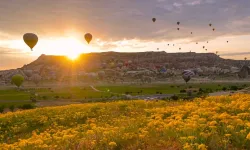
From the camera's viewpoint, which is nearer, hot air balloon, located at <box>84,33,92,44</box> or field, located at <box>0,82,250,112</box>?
field, located at <box>0,82,250,112</box>

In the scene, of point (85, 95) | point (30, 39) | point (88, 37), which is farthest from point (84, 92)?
Answer: point (30, 39)

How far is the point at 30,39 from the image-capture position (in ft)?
248

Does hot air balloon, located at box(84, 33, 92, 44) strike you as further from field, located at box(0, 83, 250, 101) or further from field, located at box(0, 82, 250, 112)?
field, located at box(0, 83, 250, 101)

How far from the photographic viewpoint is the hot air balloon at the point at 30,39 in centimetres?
7569

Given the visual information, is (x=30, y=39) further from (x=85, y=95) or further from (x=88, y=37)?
(x=85, y=95)

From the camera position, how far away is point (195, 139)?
9.11 metres

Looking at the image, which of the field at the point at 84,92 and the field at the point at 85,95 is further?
the field at the point at 84,92

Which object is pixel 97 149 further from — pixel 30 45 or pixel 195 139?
pixel 30 45

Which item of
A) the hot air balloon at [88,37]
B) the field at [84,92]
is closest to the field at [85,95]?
the field at [84,92]

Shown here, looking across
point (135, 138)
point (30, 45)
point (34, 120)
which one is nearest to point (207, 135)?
point (135, 138)

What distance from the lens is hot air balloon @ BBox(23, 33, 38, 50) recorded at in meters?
75.7

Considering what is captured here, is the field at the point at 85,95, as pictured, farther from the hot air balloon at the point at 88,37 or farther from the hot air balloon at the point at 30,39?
the hot air balloon at the point at 88,37

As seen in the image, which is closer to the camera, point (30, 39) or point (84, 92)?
point (30, 39)

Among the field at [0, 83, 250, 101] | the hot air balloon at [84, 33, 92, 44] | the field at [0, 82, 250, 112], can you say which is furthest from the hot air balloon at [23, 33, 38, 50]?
the field at [0, 83, 250, 101]
